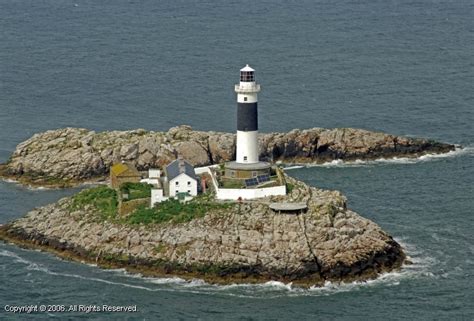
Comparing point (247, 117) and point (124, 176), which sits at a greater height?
point (247, 117)

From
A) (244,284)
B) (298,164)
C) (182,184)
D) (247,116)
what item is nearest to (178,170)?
(182,184)

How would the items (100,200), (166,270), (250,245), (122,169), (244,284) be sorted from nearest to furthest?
(244,284)
(250,245)
(166,270)
(100,200)
(122,169)

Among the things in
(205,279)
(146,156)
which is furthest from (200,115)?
(205,279)

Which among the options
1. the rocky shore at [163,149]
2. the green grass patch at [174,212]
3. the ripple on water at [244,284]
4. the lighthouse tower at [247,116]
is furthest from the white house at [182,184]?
the rocky shore at [163,149]

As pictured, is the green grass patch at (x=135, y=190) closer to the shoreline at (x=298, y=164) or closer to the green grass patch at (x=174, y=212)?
the green grass patch at (x=174, y=212)

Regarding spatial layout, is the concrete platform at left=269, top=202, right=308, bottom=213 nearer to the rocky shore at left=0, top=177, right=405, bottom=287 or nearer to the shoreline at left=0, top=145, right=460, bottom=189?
the rocky shore at left=0, top=177, right=405, bottom=287

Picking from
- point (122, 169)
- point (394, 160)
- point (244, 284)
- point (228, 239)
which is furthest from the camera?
point (394, 160)

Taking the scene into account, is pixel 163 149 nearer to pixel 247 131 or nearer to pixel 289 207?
pixel 247 131
